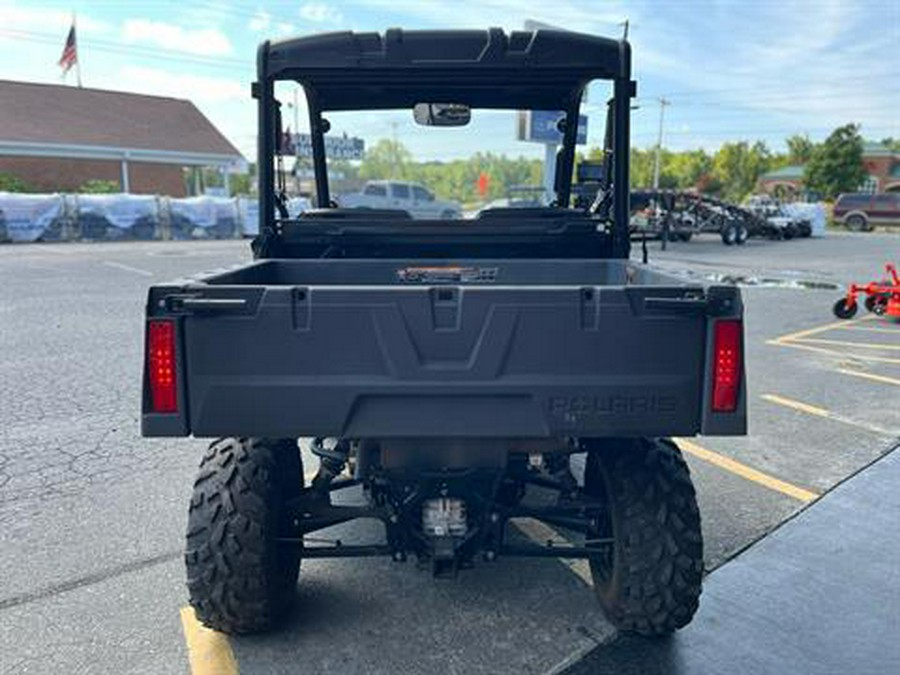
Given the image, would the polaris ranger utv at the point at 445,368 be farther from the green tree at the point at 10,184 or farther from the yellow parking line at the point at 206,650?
the green tree at the point at 10,184

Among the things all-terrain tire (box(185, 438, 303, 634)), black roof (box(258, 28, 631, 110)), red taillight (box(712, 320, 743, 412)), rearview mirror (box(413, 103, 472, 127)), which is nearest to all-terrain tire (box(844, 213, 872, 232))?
rearview mirror (box(413, 103, 472, 127))

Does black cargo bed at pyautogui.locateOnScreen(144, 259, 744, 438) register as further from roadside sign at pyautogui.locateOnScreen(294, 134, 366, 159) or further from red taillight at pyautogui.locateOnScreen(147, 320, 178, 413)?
roadside sign at pyautogui.locateOnScreen(294, 134, 366, 159)

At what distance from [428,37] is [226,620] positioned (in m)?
2.80

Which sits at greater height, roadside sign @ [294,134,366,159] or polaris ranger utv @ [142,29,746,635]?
roadside sign @ [294,134,366,159]

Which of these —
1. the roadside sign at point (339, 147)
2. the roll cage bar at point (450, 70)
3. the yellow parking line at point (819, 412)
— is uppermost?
the roll cage bar at point (450, 70)

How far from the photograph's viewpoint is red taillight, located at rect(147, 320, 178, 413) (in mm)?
2213

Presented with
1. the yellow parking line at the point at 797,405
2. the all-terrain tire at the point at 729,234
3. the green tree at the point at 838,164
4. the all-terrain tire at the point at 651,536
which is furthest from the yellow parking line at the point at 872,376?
the green tree at the point at 838,164

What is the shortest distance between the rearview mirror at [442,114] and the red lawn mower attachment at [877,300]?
9132 mm

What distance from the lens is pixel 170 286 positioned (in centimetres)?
222

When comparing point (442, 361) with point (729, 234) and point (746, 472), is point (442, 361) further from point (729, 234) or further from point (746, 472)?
point (729, 234)

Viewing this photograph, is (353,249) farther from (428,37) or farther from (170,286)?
(170,286)

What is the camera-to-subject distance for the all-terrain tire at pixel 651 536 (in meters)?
2.71

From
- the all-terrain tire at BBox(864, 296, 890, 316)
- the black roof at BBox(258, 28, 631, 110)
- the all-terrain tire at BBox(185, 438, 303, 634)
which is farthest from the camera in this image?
the all-terrain tire at BBox(864, 296, 890, 316)

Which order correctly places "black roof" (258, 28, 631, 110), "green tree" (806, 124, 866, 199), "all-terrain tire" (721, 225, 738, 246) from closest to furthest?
"black roof" (258, 28, 631, 110) < "all-terrain tire" (721, 225, 738, 246) < "green tree" (806, 124, 866, 199)
